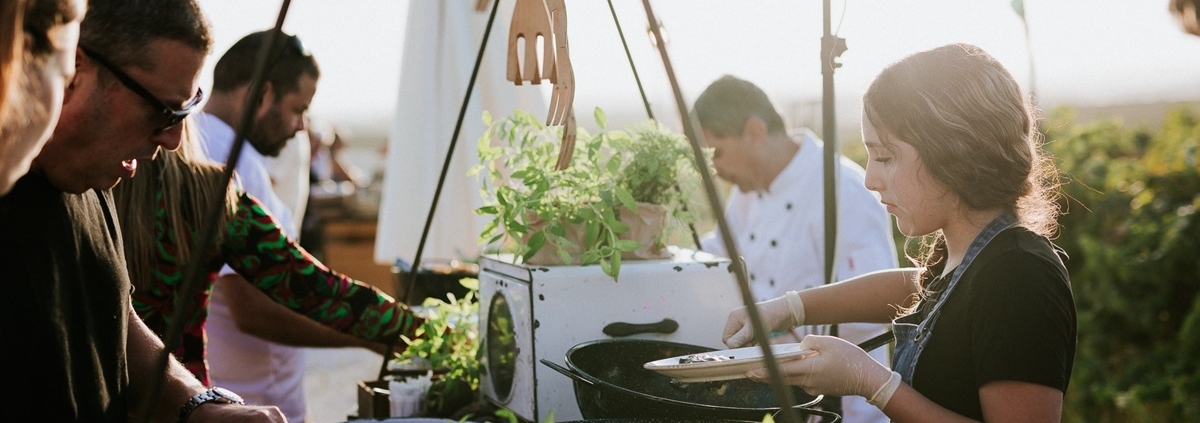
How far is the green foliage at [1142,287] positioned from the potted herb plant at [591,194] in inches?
79.3

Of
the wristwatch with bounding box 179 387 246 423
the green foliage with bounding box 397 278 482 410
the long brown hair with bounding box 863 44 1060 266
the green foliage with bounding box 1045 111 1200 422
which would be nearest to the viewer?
the long brown hair with bounding box 863 44 1060 266

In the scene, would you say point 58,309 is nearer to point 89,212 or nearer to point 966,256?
point 89,212

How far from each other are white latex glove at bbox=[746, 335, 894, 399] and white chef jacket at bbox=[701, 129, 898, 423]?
1509mm

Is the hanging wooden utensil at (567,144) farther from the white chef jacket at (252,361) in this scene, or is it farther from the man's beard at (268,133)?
the man's beard at (268,133)

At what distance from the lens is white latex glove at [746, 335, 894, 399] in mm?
1402

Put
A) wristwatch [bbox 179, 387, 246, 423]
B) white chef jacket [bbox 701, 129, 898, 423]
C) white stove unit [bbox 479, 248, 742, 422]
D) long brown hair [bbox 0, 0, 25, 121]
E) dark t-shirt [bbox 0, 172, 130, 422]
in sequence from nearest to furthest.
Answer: long brown hair [bbox 0, 0, 25, 121], dark t-shirt [bbox 0, 172, 130, 422], wristwatch [bbox 179, 387, 246, 423], white stove unit [bbox 479, 248, 742, 422], white chef jacket [bbox 701, 129, 898, 423]

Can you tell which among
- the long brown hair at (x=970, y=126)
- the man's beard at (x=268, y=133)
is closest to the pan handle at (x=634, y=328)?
the long brown hair at (x=970, y=126)

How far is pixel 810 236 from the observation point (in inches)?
130

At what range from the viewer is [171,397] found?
162cm

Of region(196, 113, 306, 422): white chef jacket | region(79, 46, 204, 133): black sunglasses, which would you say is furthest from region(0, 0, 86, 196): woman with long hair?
region(196, 113, 306, 422): white chef jacket

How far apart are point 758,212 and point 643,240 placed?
1.66 meters

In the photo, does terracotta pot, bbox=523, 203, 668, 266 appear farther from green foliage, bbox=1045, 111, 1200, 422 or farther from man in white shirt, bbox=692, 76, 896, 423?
green foliage, bbox=1045, 111, 1200, 422

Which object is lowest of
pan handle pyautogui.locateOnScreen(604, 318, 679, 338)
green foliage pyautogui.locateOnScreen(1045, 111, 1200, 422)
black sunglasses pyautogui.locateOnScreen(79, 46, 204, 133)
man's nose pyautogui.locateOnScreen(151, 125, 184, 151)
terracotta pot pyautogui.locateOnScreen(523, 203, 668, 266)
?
green foliage pyautogui.locateOnScreen(1045, 111, 1200, 422)

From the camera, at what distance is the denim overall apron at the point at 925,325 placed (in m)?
1.48
